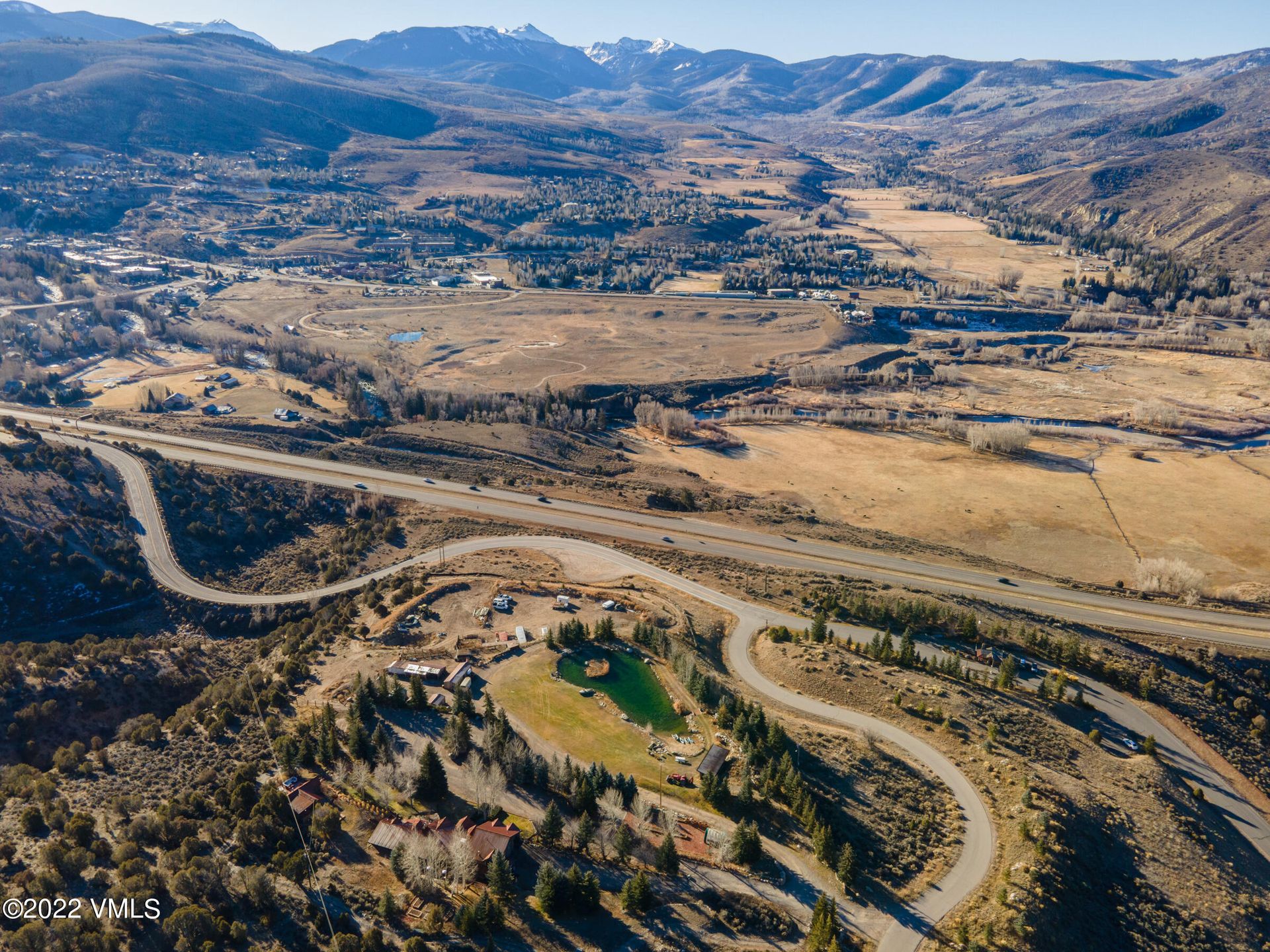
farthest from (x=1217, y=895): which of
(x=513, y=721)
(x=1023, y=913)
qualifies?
(x=513, y=721)

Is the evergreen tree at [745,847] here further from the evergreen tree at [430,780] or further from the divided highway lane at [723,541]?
the divided highway lane at [723,541]

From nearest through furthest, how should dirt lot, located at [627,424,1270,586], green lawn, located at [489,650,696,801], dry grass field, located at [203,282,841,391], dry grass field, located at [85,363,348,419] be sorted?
green lawn, located at [489,650,696,801], dirt lot, located at [627,424,1270,586], dry grass field, located at [85,363,348,419], dry grass field, located at [203,282,841,391]

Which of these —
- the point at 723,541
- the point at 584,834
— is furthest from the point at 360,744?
the point at 723,541

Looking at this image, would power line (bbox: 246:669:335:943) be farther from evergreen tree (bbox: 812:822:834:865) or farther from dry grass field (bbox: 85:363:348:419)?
dry grass field (bbox: 85:363:348:419)

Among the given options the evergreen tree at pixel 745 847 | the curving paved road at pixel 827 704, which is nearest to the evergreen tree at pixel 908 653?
the curving paved road at pixel 827 704

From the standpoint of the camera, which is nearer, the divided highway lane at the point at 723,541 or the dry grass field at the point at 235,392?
the divided highway lane at the point at 723,541

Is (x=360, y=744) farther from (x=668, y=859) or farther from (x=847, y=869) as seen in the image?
(x=847, y=869)

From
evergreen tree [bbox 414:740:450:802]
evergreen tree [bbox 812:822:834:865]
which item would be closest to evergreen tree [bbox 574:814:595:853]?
evergreen tree [bbox 414:740:450:802]
